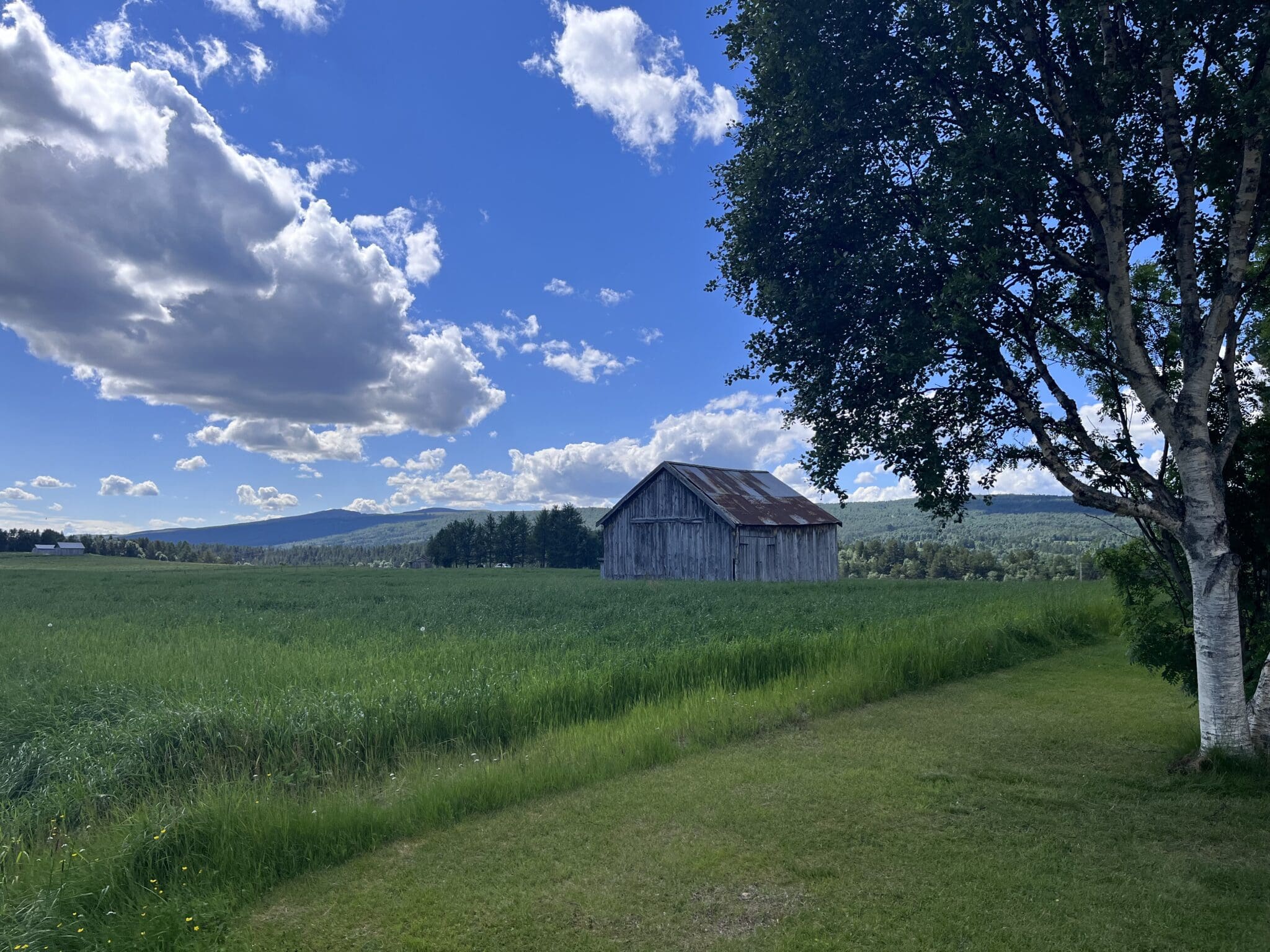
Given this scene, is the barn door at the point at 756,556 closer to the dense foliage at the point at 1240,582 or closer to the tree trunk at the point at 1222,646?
the dense foliage at the point at 1240,582

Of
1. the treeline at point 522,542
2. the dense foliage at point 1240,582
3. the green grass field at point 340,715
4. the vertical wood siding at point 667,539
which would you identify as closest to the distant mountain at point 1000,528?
the treeline at point 522,542

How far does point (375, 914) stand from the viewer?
539 centimetres

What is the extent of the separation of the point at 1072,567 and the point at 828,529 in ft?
110

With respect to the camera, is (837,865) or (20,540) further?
(20,540)

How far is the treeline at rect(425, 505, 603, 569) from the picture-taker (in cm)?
9681

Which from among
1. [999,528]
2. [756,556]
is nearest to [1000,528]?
[999,528]

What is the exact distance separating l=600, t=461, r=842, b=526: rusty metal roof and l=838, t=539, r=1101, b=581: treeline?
46.1ft

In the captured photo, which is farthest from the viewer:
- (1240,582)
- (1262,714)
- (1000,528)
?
(1000,528)

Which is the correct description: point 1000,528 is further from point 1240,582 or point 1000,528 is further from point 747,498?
point 1240,582

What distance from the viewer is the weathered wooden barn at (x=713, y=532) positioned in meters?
38.2

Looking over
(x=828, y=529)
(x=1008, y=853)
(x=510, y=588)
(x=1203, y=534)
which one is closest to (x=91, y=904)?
(x=1008, y=853)

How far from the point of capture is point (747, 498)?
4191 cm

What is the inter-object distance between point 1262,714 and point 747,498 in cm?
3374

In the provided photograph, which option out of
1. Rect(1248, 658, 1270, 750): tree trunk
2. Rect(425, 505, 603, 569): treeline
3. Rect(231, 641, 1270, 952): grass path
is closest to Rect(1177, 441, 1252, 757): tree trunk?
Rect(1248, 658, 1270, 750): tree trunk
